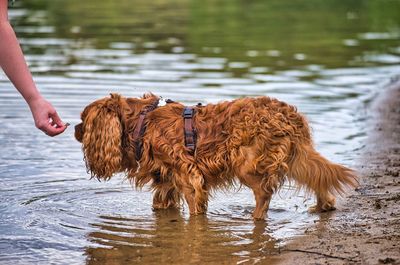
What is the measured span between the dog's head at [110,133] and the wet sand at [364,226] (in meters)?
1.75

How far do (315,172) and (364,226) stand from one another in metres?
0.64

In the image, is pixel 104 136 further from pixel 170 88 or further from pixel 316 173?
pixel 170 88

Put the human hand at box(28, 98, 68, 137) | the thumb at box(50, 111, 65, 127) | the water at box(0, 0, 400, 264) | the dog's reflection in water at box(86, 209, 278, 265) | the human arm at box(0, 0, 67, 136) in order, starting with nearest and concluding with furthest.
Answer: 1. the human arm at box(0, 0, 67, 136)
2. the human hand at box(28, 98, 68, 137)
3. the thumb at box(50, 111, 65, 127)
4. the dog's reflection in water at box(86, 209, 278, 265)
5. the water at box(0, 0, 400, 264)

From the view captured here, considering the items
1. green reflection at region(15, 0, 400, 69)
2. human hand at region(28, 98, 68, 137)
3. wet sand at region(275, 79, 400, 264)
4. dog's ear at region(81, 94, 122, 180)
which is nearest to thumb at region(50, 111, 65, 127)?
human hand at region(28, 98, 68, 137)

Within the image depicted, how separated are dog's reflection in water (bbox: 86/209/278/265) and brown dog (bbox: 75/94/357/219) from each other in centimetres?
28

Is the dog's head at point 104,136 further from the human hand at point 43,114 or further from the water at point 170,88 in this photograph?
the human hand at point 43,114

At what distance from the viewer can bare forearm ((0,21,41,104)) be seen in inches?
249

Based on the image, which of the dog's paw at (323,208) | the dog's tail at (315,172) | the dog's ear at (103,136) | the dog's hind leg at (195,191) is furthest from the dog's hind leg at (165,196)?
the dog's paw at (323,208)

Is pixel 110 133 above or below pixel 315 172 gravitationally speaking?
above

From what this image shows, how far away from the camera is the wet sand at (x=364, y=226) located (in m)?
6.68

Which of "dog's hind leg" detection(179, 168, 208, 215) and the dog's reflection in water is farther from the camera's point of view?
"dog's hind leg" detection(179, 168, 208, 215)

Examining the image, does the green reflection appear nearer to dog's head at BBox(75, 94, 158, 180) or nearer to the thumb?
dog's head at BBox(75, 94, 158, 180)

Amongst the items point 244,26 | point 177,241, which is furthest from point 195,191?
point 244,26

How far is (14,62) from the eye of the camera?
6363 millimetres
